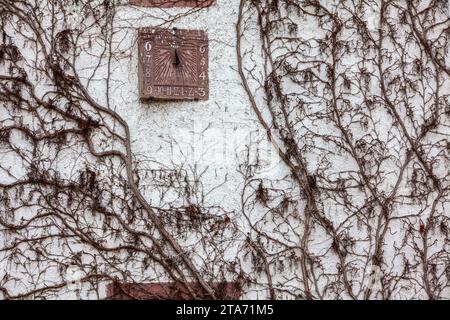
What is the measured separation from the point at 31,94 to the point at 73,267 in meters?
1.41

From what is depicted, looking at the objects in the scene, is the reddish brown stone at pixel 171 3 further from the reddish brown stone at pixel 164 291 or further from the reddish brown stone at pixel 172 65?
the reddish brown stone at pixel 164 291

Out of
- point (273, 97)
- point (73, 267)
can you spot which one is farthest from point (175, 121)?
point (73, 267)

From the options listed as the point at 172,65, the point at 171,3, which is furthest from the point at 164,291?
the point at 171,3

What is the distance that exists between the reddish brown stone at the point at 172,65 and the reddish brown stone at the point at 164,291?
149 cm

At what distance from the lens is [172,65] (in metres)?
6.99

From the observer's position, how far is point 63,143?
6.82 meters

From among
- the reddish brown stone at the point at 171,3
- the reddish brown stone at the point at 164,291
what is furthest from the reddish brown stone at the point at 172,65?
the reddish brown stone at the point at 164,291

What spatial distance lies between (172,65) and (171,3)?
0.54 metres

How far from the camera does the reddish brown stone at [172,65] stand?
273 inches

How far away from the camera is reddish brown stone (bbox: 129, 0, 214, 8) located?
23.2ft

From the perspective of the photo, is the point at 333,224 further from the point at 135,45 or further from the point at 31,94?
the point at 31,94
